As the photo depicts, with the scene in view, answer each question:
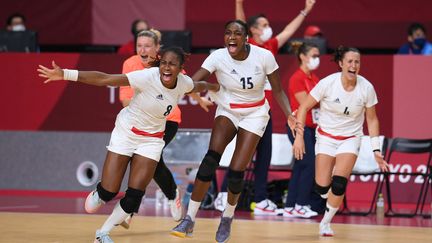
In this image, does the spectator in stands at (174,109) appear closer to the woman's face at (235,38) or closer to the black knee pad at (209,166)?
the black knee pad at (209,166)

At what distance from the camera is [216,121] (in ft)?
32.0

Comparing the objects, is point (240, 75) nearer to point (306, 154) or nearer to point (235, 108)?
point (235, 108)

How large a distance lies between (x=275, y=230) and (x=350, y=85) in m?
1.77

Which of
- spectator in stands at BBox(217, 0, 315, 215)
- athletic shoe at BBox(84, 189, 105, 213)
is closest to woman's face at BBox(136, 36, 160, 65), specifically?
athletic shoe at BBox(84, 189, 105, 213)

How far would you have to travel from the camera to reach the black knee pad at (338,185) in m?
10.6

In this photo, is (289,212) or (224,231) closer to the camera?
(224,231)

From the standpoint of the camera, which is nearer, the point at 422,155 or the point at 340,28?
the point at 422,155

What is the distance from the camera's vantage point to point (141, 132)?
9.25 m

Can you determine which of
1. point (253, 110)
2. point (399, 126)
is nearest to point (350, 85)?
point (253, 110)

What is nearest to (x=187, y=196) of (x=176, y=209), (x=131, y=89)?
(x=176, y=209)

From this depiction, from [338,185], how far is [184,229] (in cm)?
201

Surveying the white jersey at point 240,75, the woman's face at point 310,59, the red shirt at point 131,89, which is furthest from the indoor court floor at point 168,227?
the woman's face at point 310,59

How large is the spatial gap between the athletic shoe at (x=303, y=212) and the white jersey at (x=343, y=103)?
2021 mm

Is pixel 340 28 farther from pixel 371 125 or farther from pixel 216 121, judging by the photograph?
A: pixel 216 121
